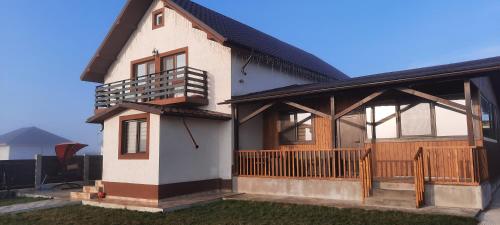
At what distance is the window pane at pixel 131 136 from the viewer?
501 inches

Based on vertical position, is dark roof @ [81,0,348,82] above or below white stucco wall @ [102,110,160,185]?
above

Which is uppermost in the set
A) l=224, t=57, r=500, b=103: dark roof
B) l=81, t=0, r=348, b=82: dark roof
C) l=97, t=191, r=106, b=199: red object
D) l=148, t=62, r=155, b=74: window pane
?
l=81, t=0, r=348, b=82: dark roof

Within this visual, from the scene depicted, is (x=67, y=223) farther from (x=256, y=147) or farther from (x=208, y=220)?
(x=256, y=147)

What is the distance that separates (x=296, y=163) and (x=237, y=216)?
11.6 ft

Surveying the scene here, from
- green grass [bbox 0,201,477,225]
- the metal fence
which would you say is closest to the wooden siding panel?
green grass [bbox 0,201,477,225]

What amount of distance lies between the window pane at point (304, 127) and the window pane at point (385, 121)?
2.43 m

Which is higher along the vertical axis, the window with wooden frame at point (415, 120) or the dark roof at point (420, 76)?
the dark roof at point (420, 76)

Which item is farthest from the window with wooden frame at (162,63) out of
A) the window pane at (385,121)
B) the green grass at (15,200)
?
the window pane at (385,121)

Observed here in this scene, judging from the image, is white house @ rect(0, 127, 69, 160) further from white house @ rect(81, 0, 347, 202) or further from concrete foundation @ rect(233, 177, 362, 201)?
concrete foundation @ rect(233, 177, 362, 201)

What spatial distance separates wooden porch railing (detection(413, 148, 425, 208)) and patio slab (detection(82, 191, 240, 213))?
545cm

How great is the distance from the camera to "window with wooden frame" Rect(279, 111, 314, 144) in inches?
534

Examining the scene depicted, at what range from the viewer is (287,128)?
46.1ft

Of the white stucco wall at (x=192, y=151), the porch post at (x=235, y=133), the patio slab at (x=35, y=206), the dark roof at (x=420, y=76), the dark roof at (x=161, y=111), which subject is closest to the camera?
the dark roof at (x=420, y=76)

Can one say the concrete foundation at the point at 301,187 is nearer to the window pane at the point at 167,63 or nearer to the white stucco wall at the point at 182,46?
the white stucco wall at the point at 182,46
